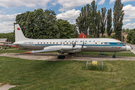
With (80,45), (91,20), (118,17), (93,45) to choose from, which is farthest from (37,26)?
(118,17)

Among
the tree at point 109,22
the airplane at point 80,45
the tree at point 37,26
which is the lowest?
the airplane at point 80,45

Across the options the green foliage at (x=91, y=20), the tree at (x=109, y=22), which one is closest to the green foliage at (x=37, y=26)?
the green foliage at (x=91, y=20)

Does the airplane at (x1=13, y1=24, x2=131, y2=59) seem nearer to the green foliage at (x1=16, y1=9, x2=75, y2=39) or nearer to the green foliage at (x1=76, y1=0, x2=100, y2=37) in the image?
the green foliage at (x1=16, y1=9, x2=75, y2=39)

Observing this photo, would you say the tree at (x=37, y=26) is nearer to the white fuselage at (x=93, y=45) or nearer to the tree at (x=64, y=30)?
the white fuselage at (x=93, y=45)

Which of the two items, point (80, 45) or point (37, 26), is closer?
point (80, 45)

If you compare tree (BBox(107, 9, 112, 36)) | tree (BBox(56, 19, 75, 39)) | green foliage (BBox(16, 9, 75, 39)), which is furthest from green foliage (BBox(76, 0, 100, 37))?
green foliage (BBox(16, 9, 75, 39))

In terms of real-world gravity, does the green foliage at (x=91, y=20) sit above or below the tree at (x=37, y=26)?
above

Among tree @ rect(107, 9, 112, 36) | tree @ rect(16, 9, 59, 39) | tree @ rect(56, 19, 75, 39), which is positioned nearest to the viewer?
tree @ rect(16, 9, 59, 39)

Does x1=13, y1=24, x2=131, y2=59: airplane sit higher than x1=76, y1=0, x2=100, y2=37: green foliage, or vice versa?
x1=76, y1=0, x2=100, y2=37: green foliage

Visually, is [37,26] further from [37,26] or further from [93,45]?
[93,45]

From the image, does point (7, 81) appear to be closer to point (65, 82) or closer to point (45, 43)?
point (65, 82)

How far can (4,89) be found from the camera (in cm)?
802

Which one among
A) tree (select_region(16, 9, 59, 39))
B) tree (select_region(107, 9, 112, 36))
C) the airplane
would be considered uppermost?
tree (select_region(107, 9, 112, 36))

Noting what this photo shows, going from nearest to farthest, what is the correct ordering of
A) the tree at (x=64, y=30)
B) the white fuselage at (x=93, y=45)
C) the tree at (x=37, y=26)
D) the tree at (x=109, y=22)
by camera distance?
the white fuselage at (x=93, y=45), the tree at (x=37, y=26), the tree at (x=64, y=30), the tree at (x=109, y=22)
